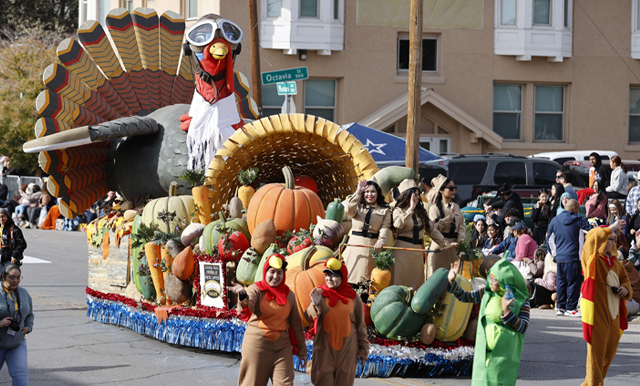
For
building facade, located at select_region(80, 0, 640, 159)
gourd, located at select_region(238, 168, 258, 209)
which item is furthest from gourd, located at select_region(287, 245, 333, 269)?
building facade, located at select_region(80, 0, 640, 159)

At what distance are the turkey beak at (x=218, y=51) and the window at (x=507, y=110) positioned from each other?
56.3 ft

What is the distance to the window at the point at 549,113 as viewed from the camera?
85.9 ft

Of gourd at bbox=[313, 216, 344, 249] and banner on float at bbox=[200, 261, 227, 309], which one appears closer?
gourd at bbox=[313, 216, 344, 249]

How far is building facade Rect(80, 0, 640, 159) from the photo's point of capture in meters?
24.3

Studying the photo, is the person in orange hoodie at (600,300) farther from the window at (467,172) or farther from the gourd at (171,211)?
the window at (467,172)

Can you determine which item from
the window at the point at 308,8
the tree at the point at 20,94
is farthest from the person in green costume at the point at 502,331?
the tree at the point at 20,94

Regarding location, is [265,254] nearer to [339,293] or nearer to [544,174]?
[339,293]

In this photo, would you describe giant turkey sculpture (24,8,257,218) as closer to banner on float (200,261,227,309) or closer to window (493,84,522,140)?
banner on float (200,261,227,309)

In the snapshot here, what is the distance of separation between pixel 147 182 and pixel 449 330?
4.89 m

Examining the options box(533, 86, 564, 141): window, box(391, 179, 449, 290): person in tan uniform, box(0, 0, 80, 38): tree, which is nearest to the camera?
box(391, 179, 449, 290): person in tan uniform

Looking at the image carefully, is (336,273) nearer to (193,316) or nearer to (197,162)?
(193,316)

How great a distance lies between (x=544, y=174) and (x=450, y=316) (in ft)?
38.5

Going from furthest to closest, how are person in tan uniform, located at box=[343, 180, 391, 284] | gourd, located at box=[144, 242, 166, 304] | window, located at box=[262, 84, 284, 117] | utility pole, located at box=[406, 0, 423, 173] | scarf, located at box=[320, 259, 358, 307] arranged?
1. window, located at box=[262, 84, 284, 117]
2. utility pole, located at box=[406, 0, 423, 173]
3. gourd, located at box=[144, 242, 166, 304]
4. person in tan uniform, located at box=[343, 180, 391, 284]
5. scarf, located at box=[320, 259, 358, 307]

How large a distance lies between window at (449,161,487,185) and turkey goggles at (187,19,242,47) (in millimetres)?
8948
